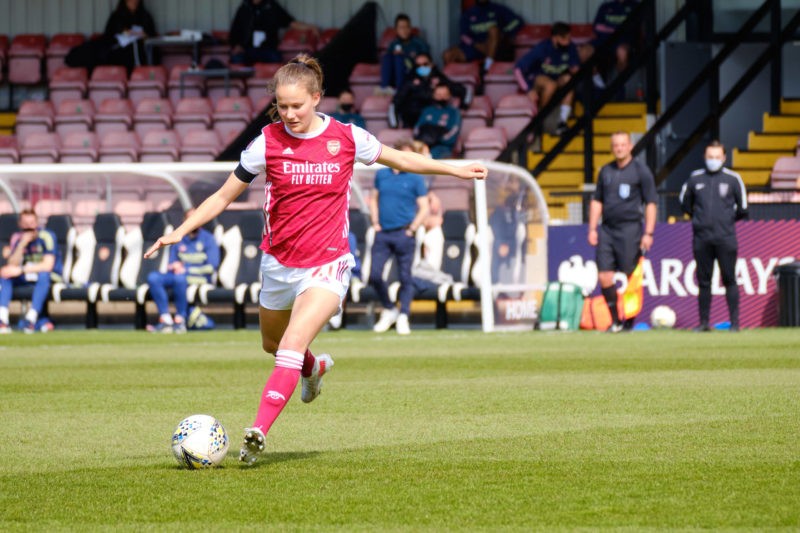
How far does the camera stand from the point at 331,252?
755cm

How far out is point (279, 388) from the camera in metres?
7.06

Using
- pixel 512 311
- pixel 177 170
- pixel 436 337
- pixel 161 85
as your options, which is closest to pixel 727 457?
pixel 436 337

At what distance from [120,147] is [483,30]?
20.6ft

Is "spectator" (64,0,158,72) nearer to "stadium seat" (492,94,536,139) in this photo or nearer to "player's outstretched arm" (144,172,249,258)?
"stadium seat" (492,94,536,139)

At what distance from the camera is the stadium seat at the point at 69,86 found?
1080 inches

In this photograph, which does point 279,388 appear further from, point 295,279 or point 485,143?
point 485,143

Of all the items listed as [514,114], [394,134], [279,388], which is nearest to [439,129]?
[394,134]

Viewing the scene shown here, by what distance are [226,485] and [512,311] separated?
12.8 meters

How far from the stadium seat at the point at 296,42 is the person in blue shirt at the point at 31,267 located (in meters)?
8.48

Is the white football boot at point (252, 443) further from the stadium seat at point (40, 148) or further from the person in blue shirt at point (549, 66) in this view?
the stadium seat at point (40, 148)

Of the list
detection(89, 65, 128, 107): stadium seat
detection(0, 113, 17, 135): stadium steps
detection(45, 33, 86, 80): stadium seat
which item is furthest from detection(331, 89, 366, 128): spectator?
detection(45, 33, 86, 80): stadium seat

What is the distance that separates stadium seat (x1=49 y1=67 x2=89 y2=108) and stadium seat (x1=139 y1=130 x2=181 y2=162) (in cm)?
288

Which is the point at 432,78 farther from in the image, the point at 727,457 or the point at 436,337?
the point at 727,457

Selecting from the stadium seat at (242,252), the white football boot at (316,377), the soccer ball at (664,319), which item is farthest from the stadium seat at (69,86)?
the white football boot at (316,377)
